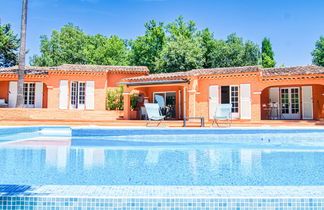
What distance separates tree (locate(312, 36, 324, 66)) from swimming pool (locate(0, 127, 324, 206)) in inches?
1072

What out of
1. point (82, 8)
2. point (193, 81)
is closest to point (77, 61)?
point (82, 8)

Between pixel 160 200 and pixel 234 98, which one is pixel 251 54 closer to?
pixel 234 98

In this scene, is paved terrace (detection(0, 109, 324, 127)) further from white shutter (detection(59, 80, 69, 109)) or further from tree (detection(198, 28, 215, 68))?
tree (detection(198, 28, 215, 68))

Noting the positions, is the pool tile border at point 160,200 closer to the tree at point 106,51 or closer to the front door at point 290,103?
the front door at point 290,103

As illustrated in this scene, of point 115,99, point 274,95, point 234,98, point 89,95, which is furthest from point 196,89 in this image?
point 89,95

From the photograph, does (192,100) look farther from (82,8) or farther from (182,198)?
(82,8)

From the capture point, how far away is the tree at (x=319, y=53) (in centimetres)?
3186

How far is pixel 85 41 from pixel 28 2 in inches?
691

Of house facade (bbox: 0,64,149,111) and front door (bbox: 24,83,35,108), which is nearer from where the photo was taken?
house facade (bbox: 0,64,149,111)

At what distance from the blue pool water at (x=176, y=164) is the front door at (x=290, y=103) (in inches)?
303

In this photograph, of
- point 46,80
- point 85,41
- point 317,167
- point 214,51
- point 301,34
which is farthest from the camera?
point 85,41

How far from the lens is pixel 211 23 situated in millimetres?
32031

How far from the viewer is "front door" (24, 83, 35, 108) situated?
1973 centimetres

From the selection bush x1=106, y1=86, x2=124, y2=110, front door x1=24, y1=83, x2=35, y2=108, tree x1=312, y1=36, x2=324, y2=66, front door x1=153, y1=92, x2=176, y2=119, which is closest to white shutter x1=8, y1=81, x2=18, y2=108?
front door x1=24, y1=83, x2=35, y2=108
